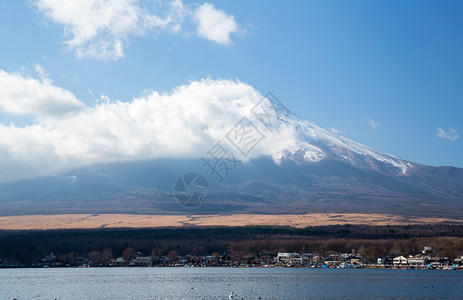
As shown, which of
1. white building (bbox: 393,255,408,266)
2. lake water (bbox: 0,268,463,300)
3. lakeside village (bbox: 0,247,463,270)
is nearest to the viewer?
lake water (bbox: 0,268,463,300)

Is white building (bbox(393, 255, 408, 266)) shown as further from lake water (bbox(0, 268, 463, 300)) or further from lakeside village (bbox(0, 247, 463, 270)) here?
lake water (bbox(0, 268, 463, 300))

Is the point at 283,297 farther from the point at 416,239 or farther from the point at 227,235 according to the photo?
the point at 227,235

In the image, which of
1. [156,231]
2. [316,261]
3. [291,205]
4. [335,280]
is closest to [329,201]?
[291,205]

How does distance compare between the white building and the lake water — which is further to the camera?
the white building

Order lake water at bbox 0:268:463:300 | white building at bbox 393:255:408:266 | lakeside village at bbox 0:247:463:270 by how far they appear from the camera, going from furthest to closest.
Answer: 1. lakeside village at bbox 0:247:463:270
2. white building at bbox 393:255:408:266
3. lake water at bbox 0:268:463:300

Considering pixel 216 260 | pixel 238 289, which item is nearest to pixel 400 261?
pixel 216 260

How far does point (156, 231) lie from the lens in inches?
4887

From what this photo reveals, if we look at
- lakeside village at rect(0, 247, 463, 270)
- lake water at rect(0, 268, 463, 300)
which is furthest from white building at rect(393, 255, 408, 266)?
lake water at rect(0, 268, 463, 300)

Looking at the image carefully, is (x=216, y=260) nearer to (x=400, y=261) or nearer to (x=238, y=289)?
(x=400, y=261)

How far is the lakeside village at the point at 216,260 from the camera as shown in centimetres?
8838

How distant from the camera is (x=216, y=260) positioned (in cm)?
9338

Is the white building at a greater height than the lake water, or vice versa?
the lake water

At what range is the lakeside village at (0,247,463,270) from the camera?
88.4m

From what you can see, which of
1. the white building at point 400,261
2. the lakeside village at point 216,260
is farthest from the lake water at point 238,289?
the lakeside village at point 216,260
